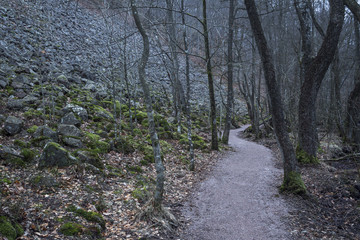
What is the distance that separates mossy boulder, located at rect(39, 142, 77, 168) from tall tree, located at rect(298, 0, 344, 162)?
8159 mm

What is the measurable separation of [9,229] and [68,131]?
5188 millimetres

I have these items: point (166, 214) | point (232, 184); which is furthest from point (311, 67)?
point (166, 214)

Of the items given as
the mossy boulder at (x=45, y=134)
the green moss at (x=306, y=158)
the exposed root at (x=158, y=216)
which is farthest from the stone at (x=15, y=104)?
the green moss at (x=306, y=158)

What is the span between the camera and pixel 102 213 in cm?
492

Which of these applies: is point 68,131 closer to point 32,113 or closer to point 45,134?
point 45,134

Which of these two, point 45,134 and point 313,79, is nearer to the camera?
point 45,134

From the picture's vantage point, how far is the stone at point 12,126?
696 cm

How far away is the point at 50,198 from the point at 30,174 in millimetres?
1057

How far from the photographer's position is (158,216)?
4.91 meters

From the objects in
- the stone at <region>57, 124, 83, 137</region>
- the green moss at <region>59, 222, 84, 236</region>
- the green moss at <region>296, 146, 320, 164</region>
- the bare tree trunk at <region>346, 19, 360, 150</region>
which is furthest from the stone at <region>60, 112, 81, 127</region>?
the bare tree trunk at <region>346, 19, 360, 150</region>

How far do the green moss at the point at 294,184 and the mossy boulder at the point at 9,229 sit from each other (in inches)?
248

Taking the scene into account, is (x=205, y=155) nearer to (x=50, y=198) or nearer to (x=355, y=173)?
(x=355, y=173)

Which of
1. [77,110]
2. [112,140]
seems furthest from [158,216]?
[77,110]

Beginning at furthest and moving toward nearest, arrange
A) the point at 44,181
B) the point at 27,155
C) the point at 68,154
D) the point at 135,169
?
1. the point at 135,169
2. the point at 68,154
3. the point at 27,155
4. the point at 44,181
